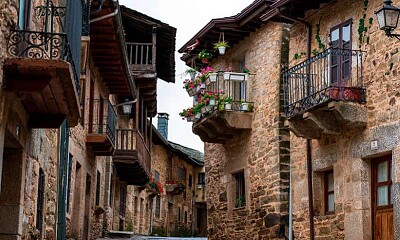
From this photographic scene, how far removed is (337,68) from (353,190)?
2.25 metres

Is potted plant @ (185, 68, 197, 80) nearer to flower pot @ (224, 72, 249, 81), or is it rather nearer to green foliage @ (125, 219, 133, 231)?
flower pot @ (224, 72, 249, 81)

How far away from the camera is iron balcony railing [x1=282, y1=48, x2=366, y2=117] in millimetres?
12922

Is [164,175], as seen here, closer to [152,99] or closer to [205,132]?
[152,99]

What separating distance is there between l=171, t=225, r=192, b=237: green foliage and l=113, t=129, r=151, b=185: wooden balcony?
465 inches

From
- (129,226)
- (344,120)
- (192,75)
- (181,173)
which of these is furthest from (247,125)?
(181,173)

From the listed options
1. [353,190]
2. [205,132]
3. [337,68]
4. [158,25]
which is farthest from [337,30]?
[158,25]

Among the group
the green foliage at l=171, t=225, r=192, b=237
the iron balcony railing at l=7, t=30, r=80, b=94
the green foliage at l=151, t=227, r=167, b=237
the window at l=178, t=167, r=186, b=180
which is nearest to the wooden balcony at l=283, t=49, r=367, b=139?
the iron balcony railing at l=7, t=30, r=80, b=94

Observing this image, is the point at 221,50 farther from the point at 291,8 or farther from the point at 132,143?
the point at 132,143

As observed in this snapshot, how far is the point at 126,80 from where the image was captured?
1916 centimetres

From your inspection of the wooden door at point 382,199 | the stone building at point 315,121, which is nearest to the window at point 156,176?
the stone building at point 315,121

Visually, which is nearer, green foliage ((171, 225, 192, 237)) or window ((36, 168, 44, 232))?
window ((36, 168, 44, 232))

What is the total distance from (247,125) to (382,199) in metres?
6.12

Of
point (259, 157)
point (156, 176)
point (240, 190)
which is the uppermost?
point (156, 176)

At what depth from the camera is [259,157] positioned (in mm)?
17906
